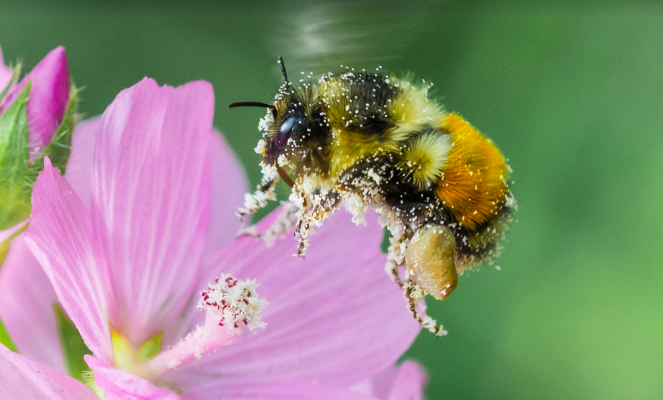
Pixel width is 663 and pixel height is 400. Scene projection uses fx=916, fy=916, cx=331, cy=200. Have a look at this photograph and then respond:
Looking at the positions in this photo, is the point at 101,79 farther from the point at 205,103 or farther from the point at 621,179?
the point at 205,103

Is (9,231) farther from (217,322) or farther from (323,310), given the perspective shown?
(323,310)

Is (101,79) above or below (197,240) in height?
above

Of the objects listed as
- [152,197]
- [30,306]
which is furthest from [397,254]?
[30,306]

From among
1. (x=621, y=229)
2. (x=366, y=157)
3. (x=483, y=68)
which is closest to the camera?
(x=366, y=157)

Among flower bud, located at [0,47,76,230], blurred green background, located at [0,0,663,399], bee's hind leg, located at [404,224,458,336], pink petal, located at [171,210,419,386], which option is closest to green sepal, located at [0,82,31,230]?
flower bud, located at [0,47,76,230]

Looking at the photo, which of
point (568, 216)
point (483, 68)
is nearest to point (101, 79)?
point (483, 68)
